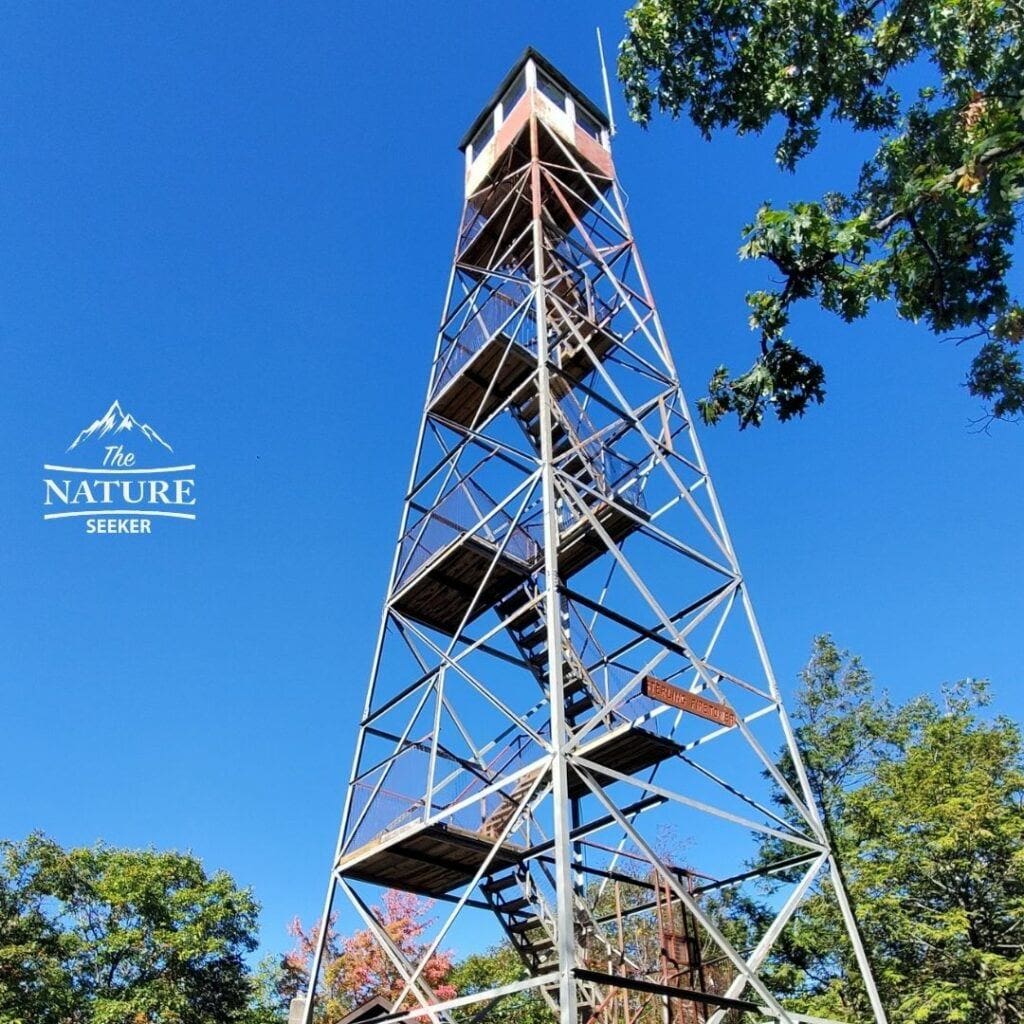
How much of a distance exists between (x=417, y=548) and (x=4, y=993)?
61.9ft

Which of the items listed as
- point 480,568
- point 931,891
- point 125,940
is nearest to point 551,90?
point 480,568

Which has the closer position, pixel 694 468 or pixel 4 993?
pixel 694 468

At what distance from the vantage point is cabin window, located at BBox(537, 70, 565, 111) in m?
16.7

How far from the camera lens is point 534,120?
50.1 feet

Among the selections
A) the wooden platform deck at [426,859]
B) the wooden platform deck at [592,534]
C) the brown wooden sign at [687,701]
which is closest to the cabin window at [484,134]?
the wooden platform deck at [592,534]

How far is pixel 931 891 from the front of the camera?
20578 millimetres

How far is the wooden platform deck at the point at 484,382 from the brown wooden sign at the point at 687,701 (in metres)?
5.25

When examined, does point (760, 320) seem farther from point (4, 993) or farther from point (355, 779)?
point (4, 993)

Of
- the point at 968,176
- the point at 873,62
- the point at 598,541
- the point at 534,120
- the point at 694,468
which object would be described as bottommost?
the point at 968,176

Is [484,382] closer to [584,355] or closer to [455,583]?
[584,355]

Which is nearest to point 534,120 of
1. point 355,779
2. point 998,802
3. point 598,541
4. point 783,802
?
point 598,541

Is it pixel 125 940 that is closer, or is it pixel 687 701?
pixel 687 701

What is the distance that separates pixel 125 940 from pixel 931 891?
857 inches

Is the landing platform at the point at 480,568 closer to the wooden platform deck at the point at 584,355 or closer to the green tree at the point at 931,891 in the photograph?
the wooden platform deck at the point at 584,355
